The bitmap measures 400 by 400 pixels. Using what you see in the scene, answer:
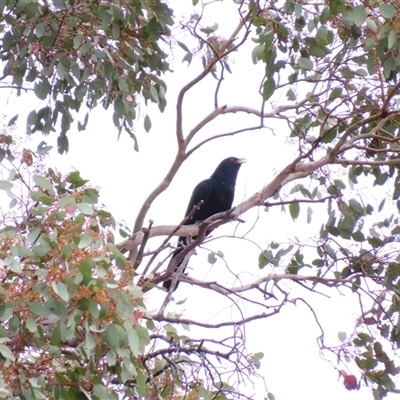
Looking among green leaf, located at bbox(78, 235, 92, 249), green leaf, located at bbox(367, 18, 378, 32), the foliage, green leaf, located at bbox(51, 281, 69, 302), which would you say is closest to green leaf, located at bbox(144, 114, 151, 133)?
the foliage

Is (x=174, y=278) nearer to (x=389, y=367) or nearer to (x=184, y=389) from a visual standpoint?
(x=184, y=389)

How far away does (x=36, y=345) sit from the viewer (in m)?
2.32

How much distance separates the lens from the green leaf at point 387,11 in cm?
300

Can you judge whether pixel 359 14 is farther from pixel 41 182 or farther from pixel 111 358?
pixel 111 358

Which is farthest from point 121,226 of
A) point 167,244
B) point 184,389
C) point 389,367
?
point 389,367

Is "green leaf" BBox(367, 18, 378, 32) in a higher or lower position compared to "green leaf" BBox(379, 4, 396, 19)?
→ higher

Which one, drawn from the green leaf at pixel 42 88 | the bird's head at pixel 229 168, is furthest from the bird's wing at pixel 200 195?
the green leaf at pixel 42 88

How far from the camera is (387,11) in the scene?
302 centimetres

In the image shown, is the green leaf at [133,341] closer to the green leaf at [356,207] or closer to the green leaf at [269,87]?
the green leaf at [269,87]

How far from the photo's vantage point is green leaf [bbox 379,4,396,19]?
9.86 feet

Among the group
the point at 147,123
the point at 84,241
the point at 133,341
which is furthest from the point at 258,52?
the point at 133,341

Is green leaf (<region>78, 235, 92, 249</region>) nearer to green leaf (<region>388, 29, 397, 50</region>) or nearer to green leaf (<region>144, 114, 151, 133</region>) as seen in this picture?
green leaf (<region>388, 29, 397, 50</region>)

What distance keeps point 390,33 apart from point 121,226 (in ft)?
4.12

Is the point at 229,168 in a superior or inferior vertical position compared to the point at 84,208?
superior
